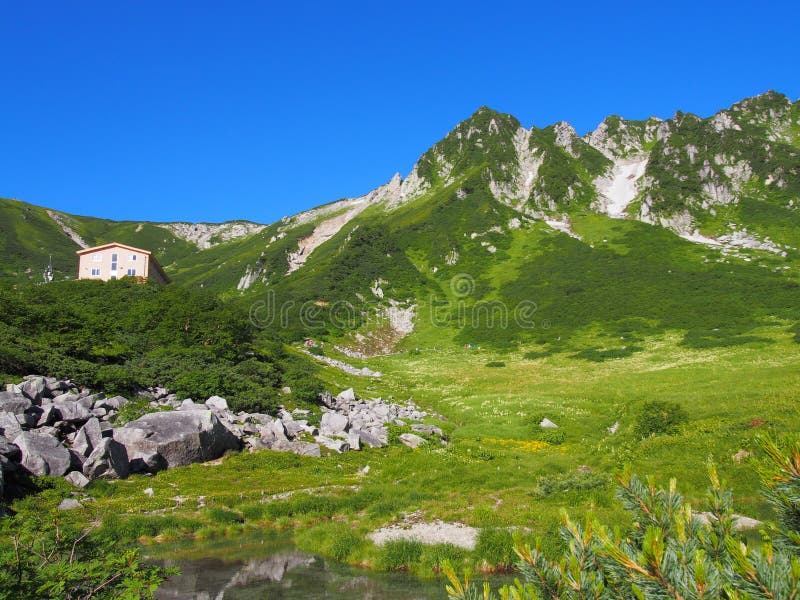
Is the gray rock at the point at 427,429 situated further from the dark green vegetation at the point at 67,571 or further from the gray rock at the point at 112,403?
the dark green vegetation at the point at 67,571

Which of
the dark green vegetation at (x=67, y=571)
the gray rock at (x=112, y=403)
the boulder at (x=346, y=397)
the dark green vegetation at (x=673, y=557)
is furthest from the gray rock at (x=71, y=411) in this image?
the dark green vegetation at (x=673, y=557)

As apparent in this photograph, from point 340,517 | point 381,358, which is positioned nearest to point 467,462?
point 340,517

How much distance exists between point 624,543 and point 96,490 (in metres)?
20.6

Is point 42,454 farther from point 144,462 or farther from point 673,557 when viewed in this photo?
point 673,557

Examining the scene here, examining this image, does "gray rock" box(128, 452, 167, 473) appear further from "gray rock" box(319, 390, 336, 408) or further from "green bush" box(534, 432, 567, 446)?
"green bush" box(534, 432, 567, 446)

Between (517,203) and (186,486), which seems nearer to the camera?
(186,486)

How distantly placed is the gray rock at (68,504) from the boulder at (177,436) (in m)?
4.70

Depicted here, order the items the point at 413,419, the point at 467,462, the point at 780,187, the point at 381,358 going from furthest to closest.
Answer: the point at 780,187, the point at 381,358, the point at 413,419, the point at 467,462

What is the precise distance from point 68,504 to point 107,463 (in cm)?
322

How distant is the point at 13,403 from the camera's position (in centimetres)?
2075

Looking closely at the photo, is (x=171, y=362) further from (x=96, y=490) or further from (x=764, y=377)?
(x=764, y=377)

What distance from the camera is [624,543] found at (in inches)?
157

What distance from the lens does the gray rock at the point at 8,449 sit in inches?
715

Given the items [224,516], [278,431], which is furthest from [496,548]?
[278,431]
